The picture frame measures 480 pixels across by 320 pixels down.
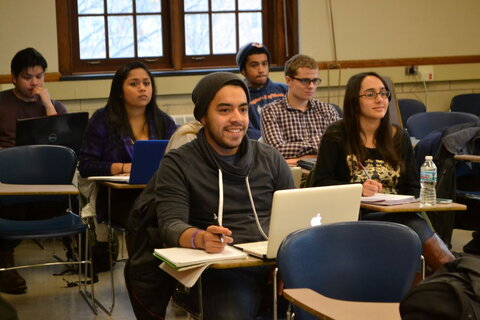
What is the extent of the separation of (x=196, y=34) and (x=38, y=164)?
9.60 ft

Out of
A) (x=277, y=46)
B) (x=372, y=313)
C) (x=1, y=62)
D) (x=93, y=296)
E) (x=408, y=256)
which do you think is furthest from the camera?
(x=277, y=46)

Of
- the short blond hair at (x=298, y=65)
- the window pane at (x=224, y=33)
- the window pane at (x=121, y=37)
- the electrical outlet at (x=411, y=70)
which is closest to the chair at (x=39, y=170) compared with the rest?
the short blond hair at (x=298, y=65)

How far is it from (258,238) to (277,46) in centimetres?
491

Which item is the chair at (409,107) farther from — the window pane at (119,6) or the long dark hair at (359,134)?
the long dark hair at (359,134)

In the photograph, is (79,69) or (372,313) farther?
(79,69)

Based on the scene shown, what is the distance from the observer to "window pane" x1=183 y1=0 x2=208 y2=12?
7.38 m

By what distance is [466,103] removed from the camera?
26.5 feet

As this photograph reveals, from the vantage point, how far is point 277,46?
7.70 m

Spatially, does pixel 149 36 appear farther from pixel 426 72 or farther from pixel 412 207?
pixel 412 207

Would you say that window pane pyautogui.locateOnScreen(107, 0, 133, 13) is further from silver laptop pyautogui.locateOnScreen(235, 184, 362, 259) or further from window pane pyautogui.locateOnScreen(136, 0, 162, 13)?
silver laptop pyautogui.locateOnScreen(235, 184, 362, 259)

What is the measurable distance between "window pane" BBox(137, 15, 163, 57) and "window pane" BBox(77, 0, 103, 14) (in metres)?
0.36

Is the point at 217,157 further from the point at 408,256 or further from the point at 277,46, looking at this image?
the point at 277,46

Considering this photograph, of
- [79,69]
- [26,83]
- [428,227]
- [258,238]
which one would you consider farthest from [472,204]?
[79,69]

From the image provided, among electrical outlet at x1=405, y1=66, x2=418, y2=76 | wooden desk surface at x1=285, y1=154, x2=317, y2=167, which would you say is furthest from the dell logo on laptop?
electrical outlet at x1=405, y1=66, x2=418, y2=76
